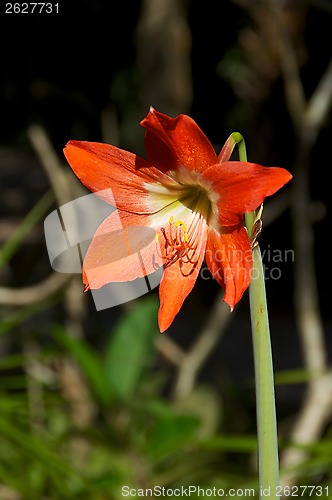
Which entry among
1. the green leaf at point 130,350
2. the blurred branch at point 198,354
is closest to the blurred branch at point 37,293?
the green leaf at point 130,350

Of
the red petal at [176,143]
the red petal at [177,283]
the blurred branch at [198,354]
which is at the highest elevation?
the red petal at [176,143]

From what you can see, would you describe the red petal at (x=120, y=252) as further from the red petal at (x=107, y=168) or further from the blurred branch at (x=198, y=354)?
the blurred branch at (x=198, y=354)

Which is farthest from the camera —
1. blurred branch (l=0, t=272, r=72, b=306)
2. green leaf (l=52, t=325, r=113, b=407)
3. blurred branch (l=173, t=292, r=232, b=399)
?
blurred branch (l=173, t=292, r=232, b=399)

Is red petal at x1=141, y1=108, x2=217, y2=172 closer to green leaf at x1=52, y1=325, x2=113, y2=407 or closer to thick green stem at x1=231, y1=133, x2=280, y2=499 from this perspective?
thick green stem at x1=231, y1=133, x2=280, y2=499

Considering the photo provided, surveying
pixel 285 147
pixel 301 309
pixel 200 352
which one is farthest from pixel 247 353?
pixel 301 309

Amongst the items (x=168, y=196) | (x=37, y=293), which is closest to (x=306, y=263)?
(x=37, y=293)

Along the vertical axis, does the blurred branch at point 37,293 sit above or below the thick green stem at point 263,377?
above

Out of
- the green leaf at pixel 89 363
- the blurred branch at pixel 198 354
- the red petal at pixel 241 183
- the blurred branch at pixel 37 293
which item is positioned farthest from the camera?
the blurred branch at pixel 198 354

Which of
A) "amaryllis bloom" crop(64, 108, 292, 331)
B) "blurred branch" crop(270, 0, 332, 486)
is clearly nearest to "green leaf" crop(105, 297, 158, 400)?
"blurred branch" crop(270, 0, 332, 486)
